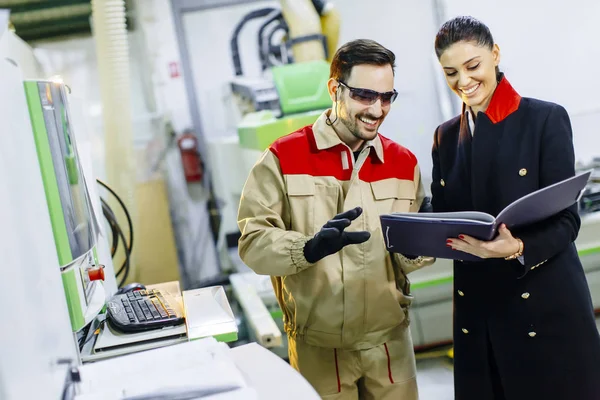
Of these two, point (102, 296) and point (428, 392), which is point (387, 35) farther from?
point (102, 296)

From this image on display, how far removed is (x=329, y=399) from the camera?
188cm

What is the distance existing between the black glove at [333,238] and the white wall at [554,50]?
2.94 m

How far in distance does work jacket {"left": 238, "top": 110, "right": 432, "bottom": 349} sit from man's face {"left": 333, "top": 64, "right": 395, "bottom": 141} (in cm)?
6

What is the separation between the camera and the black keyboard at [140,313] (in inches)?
67.0

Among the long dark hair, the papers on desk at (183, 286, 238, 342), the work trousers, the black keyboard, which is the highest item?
the long dark hair

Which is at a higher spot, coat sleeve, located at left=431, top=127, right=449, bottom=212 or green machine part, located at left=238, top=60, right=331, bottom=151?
green machine part, located at left=238, top=60, right=331, bottom=151

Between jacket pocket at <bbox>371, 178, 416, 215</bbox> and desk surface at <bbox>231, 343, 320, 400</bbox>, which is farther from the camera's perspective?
jacket pocket at <bbox>371, 178, 416, 215</bbox>

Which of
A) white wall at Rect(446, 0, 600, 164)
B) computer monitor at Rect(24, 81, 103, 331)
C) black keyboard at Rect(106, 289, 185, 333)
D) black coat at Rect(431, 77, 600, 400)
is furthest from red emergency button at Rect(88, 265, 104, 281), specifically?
white wall at Rect(446, 0, 600, 164)

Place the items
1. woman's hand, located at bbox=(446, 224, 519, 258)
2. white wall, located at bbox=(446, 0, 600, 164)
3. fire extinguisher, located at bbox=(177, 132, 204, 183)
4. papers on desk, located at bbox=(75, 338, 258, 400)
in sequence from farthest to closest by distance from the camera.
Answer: white wall, located at bbox=(446, 0, 600, 164) → fire extinguisher, located at bbox=(177, 132, 204, 183) → woman's hand, located at bbox=(446, 224, 519, 258) → papers on desk, located at bbox=(75, 338, 258, 400)

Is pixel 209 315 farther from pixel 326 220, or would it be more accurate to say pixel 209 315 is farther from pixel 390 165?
pixel 390 165

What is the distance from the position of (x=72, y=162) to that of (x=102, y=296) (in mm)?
409

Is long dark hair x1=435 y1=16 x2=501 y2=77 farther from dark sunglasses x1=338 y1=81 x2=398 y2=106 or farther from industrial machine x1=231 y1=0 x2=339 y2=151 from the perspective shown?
industrial machine x1=231 y1=0 x2=339 y2=151

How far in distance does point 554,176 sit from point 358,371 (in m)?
0.83

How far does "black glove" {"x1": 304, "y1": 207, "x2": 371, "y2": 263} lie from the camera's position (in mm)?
1684
